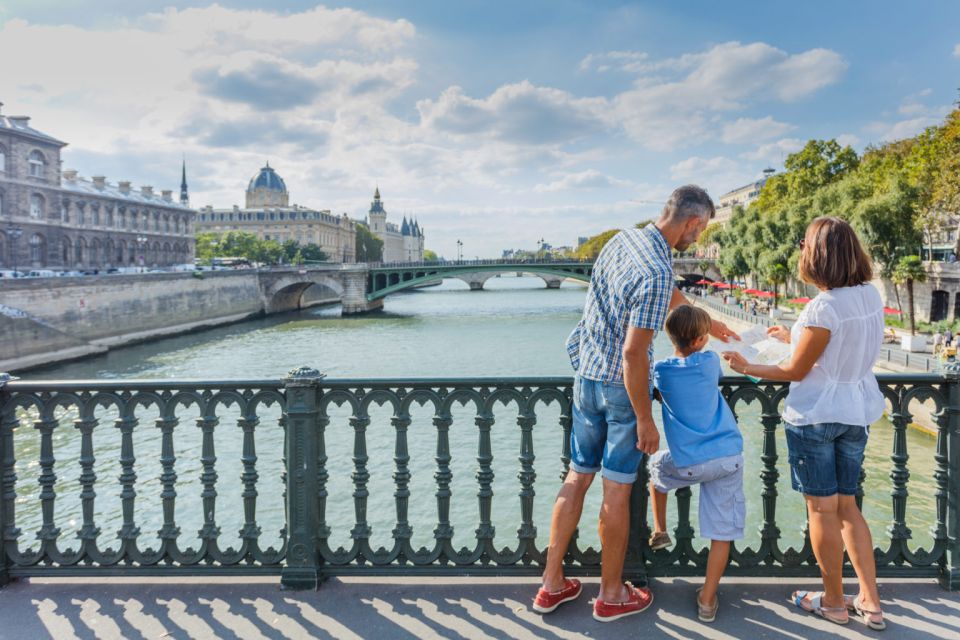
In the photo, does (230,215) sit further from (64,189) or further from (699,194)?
(699,194)

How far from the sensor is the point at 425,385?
344 cm

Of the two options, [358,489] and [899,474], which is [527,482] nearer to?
[358,489]

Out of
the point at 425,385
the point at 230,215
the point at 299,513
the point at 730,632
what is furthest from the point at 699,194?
the point at 230,215

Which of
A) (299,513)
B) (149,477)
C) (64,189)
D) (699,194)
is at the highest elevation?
(64,189)

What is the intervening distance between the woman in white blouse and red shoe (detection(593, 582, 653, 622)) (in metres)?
0.75

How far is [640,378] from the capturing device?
277cm

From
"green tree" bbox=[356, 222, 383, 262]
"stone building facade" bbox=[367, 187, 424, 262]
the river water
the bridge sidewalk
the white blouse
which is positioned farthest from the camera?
"stone building facade" bbox=[367, 187, 424, 262]

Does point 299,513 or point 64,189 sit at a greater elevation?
point 64,189

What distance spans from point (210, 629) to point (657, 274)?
2.49m

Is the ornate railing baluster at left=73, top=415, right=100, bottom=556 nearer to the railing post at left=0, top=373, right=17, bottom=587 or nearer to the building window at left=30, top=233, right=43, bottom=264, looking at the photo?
the railing post at left=0, top=373, right=17, bottom=587

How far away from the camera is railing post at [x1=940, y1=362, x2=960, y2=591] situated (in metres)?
3.35

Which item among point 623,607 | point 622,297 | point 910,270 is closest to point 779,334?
point 622,297

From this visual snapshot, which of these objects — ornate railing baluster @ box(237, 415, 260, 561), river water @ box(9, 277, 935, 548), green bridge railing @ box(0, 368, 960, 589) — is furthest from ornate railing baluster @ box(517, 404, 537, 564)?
river water @ box(9, 277, 935, 548)

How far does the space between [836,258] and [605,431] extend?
1.24 meters
